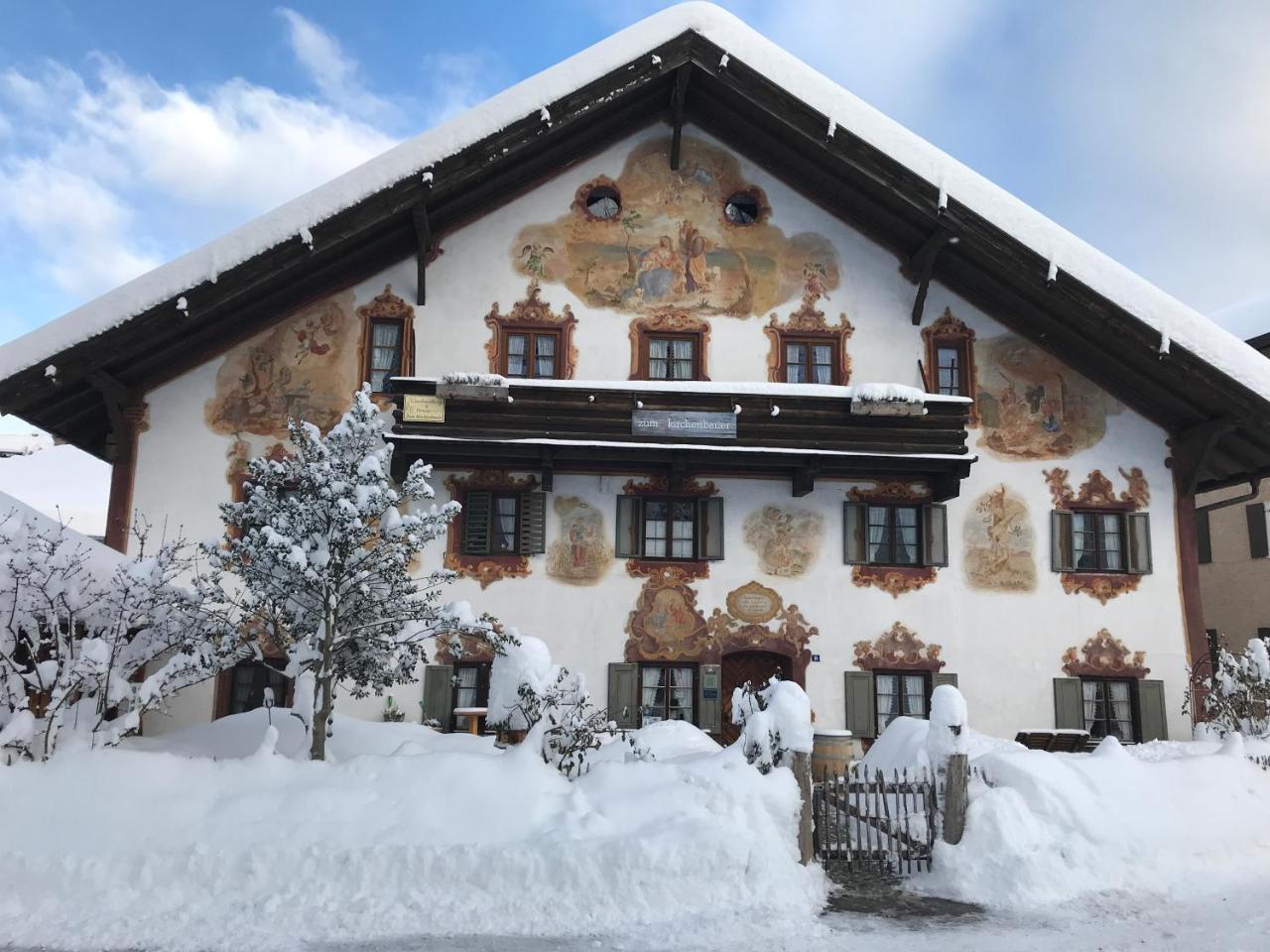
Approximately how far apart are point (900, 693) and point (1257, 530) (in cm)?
1265

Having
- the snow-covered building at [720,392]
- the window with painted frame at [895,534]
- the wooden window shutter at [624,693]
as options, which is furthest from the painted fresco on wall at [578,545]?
the window with painted frame at [895,534]

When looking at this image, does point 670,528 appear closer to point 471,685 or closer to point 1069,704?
point 471,685

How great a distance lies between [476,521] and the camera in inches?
624

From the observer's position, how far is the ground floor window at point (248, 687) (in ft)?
49.7

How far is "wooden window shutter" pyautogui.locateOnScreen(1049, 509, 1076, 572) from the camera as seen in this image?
16.2 metres

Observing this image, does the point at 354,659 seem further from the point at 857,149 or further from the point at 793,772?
the point at 857,149

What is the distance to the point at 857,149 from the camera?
15.5m

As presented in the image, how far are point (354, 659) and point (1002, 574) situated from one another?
1053 centimetres

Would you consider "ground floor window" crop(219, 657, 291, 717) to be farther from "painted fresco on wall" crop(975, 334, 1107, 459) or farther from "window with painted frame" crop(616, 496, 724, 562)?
"painted fresco on wall" crop(975, 334, 1107, 459)

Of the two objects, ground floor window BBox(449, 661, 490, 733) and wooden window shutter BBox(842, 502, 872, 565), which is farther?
wooden window shutter BBox(842, 502, 872, 565)

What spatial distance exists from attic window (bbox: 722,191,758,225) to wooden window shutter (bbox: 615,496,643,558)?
527cm

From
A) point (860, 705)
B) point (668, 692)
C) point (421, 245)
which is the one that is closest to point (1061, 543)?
point (860, 705)

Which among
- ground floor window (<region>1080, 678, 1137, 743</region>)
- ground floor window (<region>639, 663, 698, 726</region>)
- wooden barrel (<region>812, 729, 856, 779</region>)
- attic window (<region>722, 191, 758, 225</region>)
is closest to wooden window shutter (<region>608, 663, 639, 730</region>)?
ground floor window (<region>639, 663, 698, 726</region>)

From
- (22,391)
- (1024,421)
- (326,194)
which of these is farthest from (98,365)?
(1024,421)
